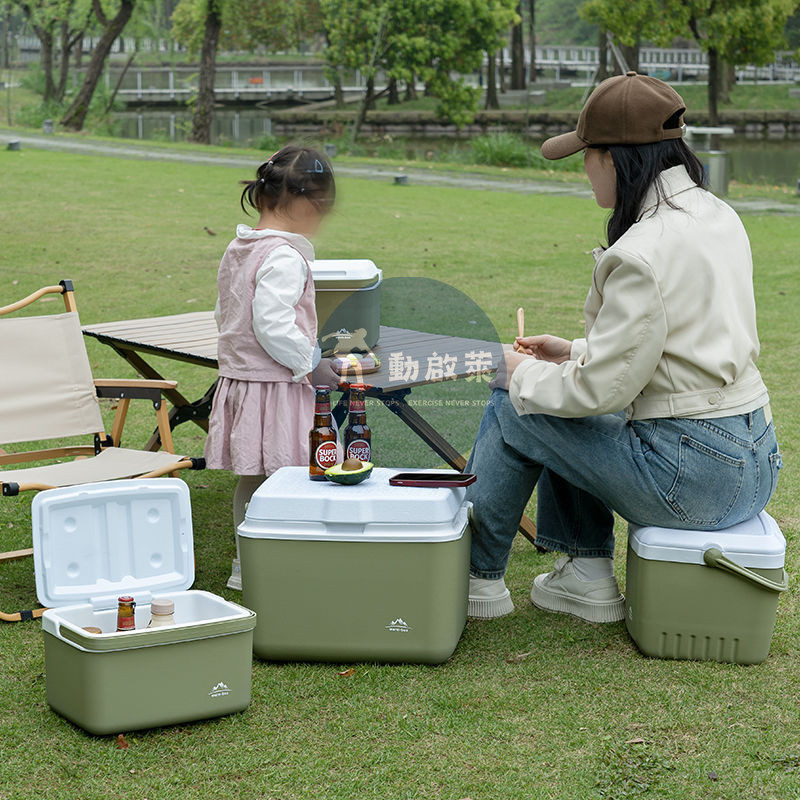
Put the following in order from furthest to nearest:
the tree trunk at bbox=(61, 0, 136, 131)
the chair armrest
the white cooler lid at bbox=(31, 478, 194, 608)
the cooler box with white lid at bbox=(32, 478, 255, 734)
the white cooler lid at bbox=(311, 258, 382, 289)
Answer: the tree trunk at bbox=(61, 0, 136, 131)
the chair armrest
the white cooler lid at bbox=(311, 258, 382, 289)
the white cooler lid at bbox=(31, 478, 194, 608)
the cooler box with white lid at bbox=(32, 478, 255, 734)

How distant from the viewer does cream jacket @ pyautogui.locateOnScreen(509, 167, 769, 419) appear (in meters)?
2.69

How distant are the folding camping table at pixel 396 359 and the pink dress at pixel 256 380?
243 millimetres

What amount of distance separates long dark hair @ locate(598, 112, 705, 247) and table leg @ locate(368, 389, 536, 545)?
973mm

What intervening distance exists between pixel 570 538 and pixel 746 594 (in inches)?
22.2

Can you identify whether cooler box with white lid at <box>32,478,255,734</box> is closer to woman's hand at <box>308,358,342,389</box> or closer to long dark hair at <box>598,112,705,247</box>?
woman's hand at <box>308,358,342,389</box>

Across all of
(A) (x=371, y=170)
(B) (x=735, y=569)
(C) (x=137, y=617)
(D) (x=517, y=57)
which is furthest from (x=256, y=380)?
(D) (x=517, y=57)

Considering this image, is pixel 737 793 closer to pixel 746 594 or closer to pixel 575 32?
pixel 746 594

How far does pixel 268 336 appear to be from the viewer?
3289mm

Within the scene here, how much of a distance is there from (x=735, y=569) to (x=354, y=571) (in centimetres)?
94

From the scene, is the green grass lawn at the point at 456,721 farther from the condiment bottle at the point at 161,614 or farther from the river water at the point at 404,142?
the river water at the point at 404,142

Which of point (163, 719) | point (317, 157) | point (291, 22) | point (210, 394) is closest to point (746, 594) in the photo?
point (163, 719)

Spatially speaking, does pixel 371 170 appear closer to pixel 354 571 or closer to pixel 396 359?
pixel 396 359

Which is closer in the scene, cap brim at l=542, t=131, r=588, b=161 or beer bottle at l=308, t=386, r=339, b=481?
cap brim at l=542, t=131, r=588, b=161

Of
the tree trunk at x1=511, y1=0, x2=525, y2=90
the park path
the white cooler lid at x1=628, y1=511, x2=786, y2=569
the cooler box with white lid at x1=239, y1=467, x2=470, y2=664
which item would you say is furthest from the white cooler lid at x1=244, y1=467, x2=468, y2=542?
the tree trunk at x1=511, y1=0, x2=525, y2=90
